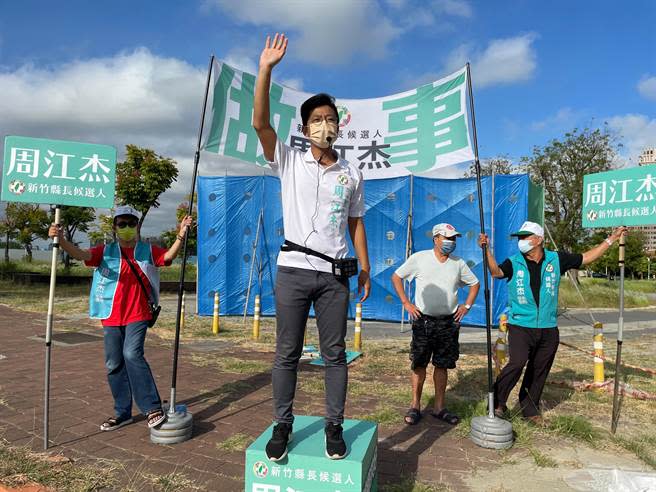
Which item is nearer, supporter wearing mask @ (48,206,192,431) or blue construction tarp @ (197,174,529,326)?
supporter wearing mask @ (48,206,192,431)

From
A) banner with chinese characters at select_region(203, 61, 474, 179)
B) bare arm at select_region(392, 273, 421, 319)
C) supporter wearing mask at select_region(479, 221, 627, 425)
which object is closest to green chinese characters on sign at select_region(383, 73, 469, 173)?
banner with chinese characters at select_region(203, 61, 474, 179)

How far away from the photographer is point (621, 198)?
13.5ft

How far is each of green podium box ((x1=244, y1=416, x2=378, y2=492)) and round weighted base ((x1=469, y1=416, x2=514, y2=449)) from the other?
141 cm

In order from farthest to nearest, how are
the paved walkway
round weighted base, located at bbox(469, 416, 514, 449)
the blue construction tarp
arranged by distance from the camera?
the blue construction tarp → round weighted base, located at bbox(469, 416, 514, 449) → the paved walkway

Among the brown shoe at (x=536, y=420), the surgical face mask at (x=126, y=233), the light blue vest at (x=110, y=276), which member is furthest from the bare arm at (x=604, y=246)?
the surgical face mask at (x=126, y=233)

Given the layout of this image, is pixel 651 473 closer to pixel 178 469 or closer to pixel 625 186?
pixel 625 186

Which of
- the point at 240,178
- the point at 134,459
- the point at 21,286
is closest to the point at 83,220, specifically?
the point at 21,286

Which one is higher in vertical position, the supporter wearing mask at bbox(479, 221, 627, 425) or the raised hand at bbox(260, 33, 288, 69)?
the raised hand at bbox(260, 33, 288, 69)

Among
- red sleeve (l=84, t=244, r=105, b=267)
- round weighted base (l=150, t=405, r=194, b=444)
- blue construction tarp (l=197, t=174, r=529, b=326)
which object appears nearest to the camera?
round weighted base (l=150, t=405, r=194, b=444)

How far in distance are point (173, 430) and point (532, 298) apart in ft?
10.2

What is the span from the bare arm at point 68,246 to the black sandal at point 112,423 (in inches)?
50.7

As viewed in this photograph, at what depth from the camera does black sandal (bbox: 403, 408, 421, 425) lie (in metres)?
4.05

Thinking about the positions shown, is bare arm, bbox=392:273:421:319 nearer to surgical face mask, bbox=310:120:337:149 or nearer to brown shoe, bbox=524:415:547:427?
brown shoe, bbox=524:415:547:427

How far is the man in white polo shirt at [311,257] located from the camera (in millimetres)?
2471
